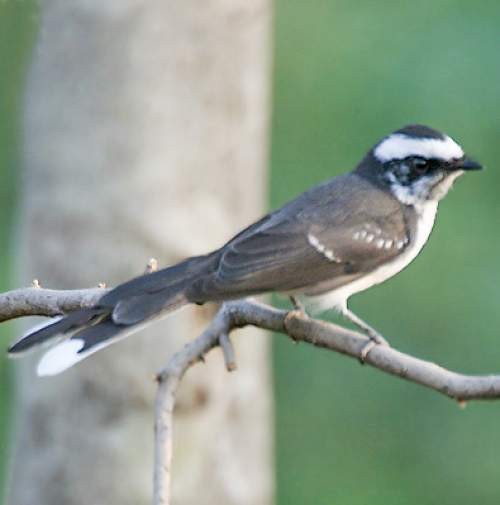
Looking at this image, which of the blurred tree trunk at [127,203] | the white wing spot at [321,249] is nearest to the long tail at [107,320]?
the white wing spot at [321,249]

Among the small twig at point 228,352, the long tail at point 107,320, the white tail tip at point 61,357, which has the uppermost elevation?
the long tail at point 107,320

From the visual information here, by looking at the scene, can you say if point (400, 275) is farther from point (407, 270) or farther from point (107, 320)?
point (107, 320)

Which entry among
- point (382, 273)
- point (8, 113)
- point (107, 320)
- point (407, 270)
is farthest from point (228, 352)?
point (8, 113)

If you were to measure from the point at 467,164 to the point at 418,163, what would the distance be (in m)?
0.25

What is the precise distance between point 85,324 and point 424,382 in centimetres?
116

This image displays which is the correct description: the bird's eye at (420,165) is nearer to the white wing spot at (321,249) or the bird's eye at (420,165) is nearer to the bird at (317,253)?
the bird at (317,253)

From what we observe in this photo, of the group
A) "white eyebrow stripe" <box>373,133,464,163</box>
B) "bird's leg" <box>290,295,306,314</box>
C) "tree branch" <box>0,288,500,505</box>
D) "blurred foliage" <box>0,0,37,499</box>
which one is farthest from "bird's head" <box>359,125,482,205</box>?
"blurred foliage" <box>0,0,37,499</box>

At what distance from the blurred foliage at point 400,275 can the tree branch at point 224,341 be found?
202 inches

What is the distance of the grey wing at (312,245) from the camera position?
5215mm

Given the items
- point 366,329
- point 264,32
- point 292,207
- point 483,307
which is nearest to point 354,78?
point 483,307

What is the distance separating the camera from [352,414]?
1130 cm

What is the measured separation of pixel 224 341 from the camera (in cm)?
479

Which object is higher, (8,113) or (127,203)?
(127,203)

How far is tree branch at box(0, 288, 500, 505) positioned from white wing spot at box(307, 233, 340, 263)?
452 millimetres
